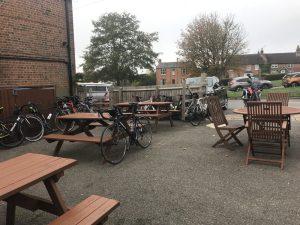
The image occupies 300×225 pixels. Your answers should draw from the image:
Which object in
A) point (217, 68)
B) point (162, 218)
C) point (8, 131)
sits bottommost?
point (162, 218)

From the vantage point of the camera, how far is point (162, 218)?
A: 11.7 ft

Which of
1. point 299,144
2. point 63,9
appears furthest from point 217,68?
point 299,144

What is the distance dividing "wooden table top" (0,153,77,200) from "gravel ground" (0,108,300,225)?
2.77ft

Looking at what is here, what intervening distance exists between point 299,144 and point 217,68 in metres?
29.3

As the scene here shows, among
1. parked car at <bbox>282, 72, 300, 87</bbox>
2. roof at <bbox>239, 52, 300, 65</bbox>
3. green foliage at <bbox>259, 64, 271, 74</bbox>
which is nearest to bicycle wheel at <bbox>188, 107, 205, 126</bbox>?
parked car at <bbox>282, 72, 300, 87</bbox>

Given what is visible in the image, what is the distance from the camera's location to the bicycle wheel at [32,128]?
845 centimetres

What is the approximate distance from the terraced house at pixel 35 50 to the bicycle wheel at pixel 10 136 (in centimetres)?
79

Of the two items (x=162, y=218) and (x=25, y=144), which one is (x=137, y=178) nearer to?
(x=162, y=218)

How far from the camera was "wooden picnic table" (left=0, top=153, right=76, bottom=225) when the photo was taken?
104 inches

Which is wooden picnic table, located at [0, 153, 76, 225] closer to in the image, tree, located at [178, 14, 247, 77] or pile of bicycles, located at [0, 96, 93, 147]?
pile of bicycles, located at [0, 96, 93, 147]

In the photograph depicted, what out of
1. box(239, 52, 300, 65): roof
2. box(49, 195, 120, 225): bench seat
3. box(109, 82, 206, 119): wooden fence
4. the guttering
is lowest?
box(49, 195, 120, 225): bench seat

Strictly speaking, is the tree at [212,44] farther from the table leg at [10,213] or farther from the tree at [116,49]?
the table leg at [10,213]

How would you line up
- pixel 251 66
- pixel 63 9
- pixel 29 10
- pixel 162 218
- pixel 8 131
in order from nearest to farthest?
pixel 162 218 → pixel 8 131 → pixel 29 10 → pixel 63 9 → pixel 251 66

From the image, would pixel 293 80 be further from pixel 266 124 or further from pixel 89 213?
pixel 89 213
